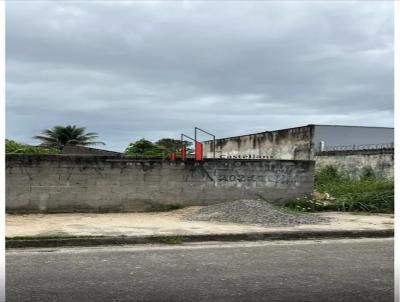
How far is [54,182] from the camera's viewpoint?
13.3 meters

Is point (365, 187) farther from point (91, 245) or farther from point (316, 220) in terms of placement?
point (91, 245)

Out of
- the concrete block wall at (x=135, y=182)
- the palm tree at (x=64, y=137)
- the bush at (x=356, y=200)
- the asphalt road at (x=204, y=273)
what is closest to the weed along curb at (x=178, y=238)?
the asphalt road at (x=204, y=273)

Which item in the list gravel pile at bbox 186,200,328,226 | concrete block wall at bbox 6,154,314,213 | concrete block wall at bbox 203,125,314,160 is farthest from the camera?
concrete block wall at bbox 203,125,314,160

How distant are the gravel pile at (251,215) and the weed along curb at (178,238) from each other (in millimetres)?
Answer: 1331

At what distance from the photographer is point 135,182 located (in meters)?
13.9

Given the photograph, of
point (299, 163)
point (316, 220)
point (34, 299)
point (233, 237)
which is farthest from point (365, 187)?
point (34, 299)

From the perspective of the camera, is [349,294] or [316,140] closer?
[349,294]

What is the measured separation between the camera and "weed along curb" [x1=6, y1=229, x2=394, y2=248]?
8.72 m

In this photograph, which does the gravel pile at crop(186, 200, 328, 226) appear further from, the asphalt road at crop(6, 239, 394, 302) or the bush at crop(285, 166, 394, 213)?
the asphalt road at crop(6, 239, 394, 302)

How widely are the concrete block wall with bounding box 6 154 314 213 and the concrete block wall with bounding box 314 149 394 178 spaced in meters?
5.78

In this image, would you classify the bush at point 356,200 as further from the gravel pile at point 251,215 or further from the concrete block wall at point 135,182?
the gravel pile at point 251,215

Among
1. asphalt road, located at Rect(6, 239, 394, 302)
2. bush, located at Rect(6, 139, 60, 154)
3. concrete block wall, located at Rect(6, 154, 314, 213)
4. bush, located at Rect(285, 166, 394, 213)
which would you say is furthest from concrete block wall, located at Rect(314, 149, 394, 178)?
bush, located at Rect(6, 139, 60, 154)

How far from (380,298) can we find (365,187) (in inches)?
491

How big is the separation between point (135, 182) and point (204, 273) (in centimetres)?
773
